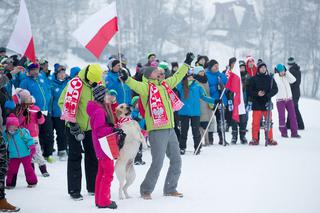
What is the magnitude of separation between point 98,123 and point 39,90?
4.59 metres

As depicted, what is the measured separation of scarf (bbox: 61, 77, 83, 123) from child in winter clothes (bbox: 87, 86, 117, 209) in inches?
17.4

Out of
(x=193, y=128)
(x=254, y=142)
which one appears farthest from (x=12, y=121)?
(x=254, y=142)

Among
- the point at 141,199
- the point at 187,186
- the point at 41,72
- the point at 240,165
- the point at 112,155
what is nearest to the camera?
the point at 112,155

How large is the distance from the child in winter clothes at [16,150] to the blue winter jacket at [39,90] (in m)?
2.43

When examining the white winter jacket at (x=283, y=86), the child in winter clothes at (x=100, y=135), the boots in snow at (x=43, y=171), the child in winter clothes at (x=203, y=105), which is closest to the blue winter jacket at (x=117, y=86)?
the boots in snow at (x=43, y=171)

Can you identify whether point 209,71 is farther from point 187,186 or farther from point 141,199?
point 141,199

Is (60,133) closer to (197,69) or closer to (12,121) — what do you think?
(12,121)

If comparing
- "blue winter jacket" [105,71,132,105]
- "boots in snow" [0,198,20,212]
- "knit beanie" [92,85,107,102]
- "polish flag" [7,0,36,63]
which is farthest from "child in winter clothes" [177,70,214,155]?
"boots in snow" [0,198,20,212]

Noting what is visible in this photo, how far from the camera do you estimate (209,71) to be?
1301 cm

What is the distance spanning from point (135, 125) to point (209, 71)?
6239 mm

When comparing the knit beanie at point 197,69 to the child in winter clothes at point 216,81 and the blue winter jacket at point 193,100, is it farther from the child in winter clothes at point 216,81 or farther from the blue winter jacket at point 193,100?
the blue winter jacket at point 193,100

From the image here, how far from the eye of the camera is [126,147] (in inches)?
272

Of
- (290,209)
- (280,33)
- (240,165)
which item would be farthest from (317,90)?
(290,209)

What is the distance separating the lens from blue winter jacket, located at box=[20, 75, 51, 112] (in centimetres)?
1026
